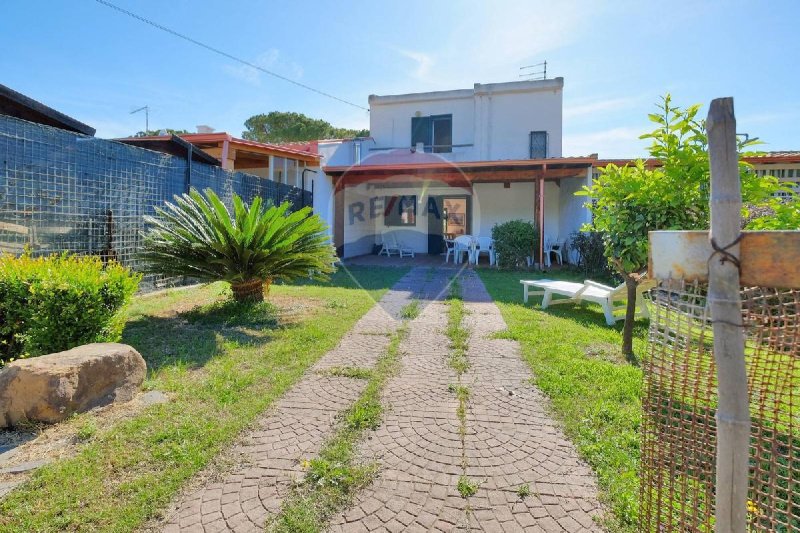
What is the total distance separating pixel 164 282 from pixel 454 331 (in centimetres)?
553

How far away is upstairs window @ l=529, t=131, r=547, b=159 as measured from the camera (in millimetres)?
15797

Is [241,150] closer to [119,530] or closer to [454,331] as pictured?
[454,331]

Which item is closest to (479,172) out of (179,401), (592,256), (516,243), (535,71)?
(516,243)

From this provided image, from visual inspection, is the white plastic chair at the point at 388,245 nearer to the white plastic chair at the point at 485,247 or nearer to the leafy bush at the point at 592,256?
the white plastic chair at the point at 485,247

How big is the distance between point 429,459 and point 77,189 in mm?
6189

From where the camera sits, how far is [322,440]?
2.70 meters

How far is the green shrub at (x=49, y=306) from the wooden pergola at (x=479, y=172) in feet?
31.9

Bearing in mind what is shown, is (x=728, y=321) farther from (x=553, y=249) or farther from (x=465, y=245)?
(x=553, y=249)

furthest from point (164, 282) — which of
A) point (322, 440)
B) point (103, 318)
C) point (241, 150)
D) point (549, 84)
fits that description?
point (549, 84)

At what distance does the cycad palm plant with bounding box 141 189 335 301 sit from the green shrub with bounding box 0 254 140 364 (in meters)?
1.84

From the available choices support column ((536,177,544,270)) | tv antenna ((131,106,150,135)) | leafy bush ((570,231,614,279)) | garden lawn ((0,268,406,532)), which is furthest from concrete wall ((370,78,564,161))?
garden lawn ((0,268,406,532))

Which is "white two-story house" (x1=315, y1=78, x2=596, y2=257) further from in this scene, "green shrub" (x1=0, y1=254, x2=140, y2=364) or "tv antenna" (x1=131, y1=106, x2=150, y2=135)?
"green shrub" (x1=0, y1=254, x2=140, y2=364)

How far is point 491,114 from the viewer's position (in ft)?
52.9

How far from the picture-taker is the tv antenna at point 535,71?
17.4 metres
